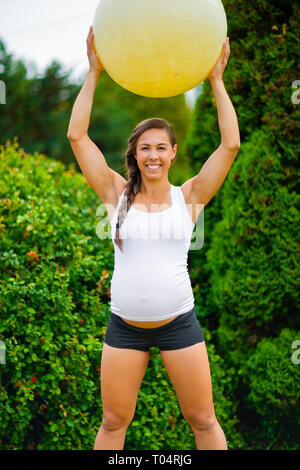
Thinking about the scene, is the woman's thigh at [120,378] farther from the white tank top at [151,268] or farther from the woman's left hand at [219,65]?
the woman's left hand at [219,65]

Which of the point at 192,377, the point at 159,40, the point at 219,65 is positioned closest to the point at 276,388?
the point at 192,377

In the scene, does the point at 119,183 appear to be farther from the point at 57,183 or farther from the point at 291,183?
the point at 57,183

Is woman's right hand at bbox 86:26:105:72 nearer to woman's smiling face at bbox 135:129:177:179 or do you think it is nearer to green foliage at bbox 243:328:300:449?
woman's smiling face at bbox 135:129:177:179

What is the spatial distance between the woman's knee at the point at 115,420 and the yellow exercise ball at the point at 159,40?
1450 millimetres

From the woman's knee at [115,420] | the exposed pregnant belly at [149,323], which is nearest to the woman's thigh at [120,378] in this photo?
the woman's knee at [115,420]

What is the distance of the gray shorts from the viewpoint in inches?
88.6

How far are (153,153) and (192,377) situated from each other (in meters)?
1.01

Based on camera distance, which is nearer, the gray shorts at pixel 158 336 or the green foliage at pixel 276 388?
the gray shorts at pixel 158 336

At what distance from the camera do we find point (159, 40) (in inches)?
81.6

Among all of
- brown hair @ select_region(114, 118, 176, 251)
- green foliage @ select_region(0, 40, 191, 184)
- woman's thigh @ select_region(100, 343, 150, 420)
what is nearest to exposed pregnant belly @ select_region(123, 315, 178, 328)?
woman's thigh @ select_region(100, 343, 150, 420)

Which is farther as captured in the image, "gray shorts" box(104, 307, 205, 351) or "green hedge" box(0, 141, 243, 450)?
"green hedge" box(0, 141, 243, 450)

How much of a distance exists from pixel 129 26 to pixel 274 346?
2.20 m

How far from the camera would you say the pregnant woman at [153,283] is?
2234 mm

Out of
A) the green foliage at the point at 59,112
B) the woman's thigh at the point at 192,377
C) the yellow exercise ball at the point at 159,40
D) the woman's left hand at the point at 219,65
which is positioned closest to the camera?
the yellow exercise ball at the point at 159,40
